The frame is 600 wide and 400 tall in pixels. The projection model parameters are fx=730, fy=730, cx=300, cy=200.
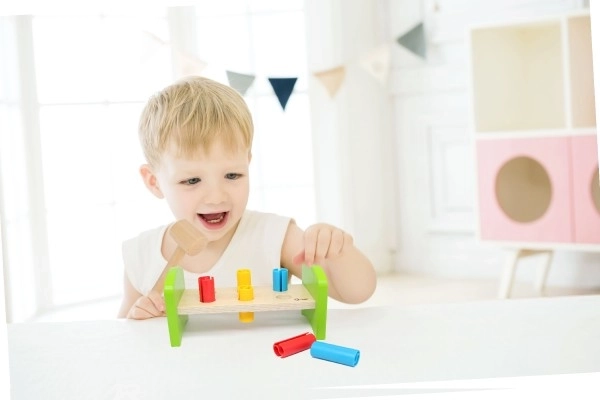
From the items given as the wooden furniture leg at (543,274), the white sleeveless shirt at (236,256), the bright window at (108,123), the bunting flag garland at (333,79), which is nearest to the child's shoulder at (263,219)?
the white sleeveless shirt at (236,256)

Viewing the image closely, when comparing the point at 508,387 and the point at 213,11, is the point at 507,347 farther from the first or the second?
the point at 213,11

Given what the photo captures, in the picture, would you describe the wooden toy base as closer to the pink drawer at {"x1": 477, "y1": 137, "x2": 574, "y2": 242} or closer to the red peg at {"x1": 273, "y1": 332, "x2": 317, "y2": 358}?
the red peg at {"x1": 273, "y1": 332, "x2": 317, "y2": 358}

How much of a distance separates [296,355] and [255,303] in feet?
0.24

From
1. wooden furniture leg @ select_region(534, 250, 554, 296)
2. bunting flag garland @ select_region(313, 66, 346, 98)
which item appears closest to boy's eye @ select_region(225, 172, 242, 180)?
wooden furniture leg @ select_region(534, 250, 554, 296)

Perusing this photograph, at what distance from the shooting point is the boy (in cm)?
88

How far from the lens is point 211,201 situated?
0.92m

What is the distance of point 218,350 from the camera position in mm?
594

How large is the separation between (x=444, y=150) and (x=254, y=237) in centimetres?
129

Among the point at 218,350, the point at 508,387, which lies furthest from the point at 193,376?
the point at 508,387

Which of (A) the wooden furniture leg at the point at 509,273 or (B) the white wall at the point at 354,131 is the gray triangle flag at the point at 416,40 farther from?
(A) the wooden furniture leg at the point at 509,273

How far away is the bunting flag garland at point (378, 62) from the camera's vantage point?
2.18 meters

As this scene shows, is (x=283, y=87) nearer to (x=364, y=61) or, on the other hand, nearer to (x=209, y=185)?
(x=364, y=61)

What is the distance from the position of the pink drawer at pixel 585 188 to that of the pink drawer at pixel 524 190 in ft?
0.06

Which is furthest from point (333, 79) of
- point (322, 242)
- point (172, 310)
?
point (172, 310)
